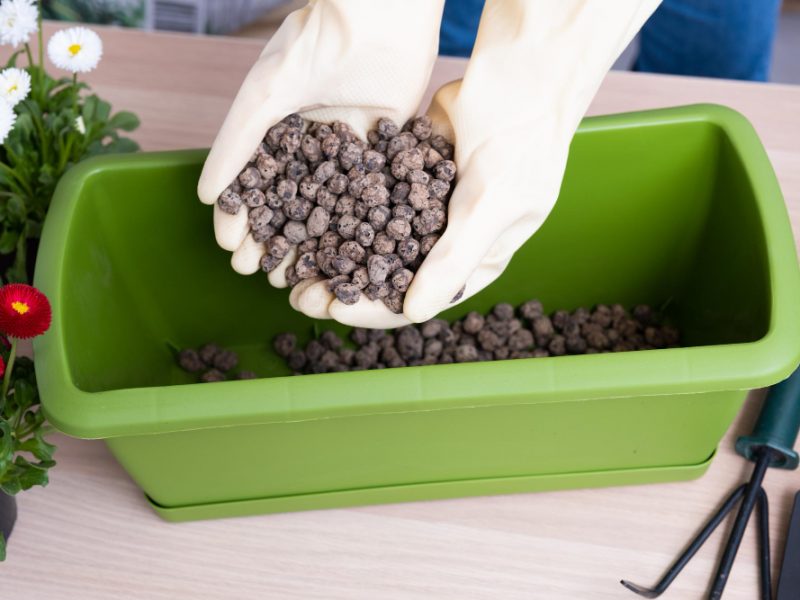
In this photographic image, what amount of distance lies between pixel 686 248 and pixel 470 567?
0.34m

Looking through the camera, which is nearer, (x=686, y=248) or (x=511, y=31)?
(x=511, y=31)

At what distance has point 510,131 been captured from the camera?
601 mm

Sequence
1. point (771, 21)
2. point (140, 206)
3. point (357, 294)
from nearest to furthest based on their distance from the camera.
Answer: point (357, 294) → point (140, 206) → point (771, 21)

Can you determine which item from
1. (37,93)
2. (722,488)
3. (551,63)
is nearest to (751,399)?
(722,488)

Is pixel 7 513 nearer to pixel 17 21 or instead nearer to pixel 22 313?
pixel 22 313

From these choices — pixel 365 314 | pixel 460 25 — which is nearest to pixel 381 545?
pixel 365 314

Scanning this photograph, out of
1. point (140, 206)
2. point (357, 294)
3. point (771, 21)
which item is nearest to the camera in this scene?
point (357, 294)

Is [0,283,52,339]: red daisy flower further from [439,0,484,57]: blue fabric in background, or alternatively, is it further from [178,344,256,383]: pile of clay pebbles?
[439,0,484,57]: blue fabric in background

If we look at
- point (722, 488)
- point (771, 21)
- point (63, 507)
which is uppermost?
point (771, 21)

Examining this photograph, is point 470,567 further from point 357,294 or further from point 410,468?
point 357,294

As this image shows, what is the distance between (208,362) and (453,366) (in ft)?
1.10

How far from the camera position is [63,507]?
64 centimetres

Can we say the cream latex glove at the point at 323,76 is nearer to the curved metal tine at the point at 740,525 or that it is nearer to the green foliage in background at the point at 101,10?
the curved metal tine at the point at 740,525

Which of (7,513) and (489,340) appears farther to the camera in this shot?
(489,340)
